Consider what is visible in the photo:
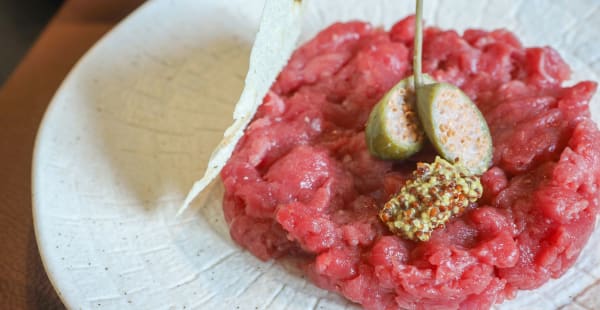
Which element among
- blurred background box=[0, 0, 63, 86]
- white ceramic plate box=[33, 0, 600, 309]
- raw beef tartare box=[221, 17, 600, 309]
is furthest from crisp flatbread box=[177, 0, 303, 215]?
blurred background box=[0, 0, 63, 86]

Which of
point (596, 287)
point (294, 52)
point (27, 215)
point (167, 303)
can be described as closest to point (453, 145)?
point (596, 287)

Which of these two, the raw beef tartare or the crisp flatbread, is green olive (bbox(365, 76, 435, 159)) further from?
the crisp flatbread

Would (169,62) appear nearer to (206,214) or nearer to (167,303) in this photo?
(206,214)

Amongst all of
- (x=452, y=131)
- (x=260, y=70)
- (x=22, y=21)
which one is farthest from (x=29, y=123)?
(x=22, y=21)

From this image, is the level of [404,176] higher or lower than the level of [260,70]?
lower

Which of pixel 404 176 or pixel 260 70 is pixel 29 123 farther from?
pixel 404 176

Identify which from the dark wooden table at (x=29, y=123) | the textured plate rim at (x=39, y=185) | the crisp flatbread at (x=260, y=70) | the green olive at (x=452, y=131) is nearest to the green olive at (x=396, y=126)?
the green olive at (x=452, y=131)

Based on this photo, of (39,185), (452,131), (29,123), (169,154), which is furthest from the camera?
(29,123)
